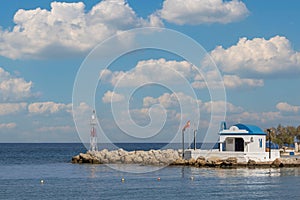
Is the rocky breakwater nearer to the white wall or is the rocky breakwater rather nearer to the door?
the white wall

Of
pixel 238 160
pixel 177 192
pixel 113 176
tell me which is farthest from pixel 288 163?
pixel 177 192

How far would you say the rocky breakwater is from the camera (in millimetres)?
94062

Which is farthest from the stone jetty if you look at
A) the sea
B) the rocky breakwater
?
the sea

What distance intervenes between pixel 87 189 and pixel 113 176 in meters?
14.8

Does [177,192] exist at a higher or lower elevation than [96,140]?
lower

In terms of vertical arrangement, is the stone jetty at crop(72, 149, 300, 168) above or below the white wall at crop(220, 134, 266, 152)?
below

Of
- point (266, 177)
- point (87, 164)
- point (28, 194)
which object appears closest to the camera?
point (28, 194)

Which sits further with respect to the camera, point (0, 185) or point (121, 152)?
point (121, 152)

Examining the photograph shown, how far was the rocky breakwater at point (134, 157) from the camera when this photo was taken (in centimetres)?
9406

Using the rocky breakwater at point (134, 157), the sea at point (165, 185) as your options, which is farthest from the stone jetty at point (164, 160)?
the sea at point (165, 185)

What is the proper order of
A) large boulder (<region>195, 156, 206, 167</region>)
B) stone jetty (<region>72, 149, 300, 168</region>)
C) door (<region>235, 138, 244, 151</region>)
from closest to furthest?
stone jetty (<region>72, 149, 300, 168</region>), large boulder (<region>195, 156, 206, 167</region>), door (<region>235, 138, 244, 151</region>)

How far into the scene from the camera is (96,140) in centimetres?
10381

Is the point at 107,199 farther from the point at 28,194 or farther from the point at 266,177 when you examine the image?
the point at 266,177

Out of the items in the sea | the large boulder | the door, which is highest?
the door
